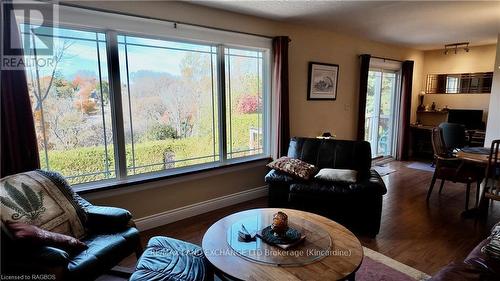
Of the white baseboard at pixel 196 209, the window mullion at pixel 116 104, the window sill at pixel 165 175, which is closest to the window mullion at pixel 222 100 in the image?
the window sill at pixel 165 175

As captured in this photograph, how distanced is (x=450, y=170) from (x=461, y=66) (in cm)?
376

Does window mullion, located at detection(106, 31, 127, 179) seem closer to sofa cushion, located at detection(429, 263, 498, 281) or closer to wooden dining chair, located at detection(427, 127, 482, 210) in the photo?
sofa cushion, located at detection(429, 263, 498, 281)

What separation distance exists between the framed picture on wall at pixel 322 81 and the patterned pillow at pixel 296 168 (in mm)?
1470

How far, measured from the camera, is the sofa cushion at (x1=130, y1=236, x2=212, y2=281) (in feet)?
4.92

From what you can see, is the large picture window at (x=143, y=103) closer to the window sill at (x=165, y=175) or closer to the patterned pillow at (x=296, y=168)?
the window sill at (x=165, y=175)

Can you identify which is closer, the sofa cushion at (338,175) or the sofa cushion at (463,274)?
the sofa cushion at (463,274)

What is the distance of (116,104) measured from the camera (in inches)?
104

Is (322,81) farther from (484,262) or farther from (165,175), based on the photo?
(484,262)

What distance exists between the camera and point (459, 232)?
9.32 ft

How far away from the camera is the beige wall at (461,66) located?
18.4 ft

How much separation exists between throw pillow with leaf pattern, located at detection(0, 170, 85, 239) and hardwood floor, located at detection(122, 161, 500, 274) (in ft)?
2.17

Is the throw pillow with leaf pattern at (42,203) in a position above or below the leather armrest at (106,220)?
above

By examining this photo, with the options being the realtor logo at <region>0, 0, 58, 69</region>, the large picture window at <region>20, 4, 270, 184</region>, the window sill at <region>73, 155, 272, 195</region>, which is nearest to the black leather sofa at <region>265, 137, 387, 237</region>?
the window sill at <region>73, 155, 272, 195</region>

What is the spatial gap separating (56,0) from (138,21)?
648 millimetres
